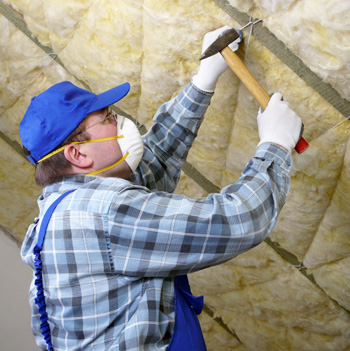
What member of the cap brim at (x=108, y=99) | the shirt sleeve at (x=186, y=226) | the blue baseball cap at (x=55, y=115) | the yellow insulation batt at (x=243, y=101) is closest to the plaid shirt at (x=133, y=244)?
the shirt sleeve at (x=186, y=226)

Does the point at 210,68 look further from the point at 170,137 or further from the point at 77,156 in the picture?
the point at 77,156

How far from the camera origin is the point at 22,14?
248 centimetres

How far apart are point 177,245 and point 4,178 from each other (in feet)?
7.03

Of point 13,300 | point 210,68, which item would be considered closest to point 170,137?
point 210,68

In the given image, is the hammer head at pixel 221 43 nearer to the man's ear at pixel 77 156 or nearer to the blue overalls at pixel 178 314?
the man's ear at pixel 77 156

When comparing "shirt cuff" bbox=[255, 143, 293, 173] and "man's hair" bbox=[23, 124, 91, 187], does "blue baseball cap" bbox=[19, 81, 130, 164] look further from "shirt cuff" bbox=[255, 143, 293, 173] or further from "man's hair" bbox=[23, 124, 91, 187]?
"shirt cuff" bbox=[255, 143, 293, 173]

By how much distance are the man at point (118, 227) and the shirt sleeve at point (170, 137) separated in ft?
0.55

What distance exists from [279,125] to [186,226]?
0.49 m

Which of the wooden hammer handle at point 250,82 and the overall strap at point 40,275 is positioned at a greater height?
the wooden hammer handle at point 250,82

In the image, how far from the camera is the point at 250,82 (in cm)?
177

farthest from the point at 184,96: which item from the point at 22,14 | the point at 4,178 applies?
the point at 4,178

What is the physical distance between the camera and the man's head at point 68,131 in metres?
1.73

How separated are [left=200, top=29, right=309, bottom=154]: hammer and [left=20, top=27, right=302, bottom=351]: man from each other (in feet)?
0.20

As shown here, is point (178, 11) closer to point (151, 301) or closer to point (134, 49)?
point (134, 49)
